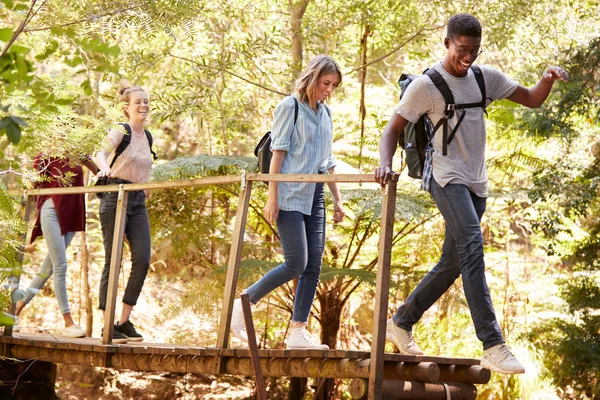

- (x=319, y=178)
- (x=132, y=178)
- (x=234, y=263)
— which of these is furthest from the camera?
(x=132, y=178)

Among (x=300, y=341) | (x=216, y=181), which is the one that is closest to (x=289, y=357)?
(x=300, y=341)

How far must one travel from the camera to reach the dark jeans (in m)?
6.47

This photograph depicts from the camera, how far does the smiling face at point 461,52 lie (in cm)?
445

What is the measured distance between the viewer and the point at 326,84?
17.2ft

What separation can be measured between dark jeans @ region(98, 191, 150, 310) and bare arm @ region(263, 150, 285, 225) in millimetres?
1643

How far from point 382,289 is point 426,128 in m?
0.95

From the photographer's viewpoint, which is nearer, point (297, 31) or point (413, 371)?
point (413, 371)

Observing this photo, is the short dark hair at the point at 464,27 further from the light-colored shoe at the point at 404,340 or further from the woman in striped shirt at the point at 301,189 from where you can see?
the light-colored shoe at the point at 404,340

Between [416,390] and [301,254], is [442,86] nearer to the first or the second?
[301,254]

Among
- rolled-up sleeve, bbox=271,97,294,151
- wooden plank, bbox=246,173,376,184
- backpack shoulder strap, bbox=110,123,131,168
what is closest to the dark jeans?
backpack shoulder strap, bbox=110,123,131,168

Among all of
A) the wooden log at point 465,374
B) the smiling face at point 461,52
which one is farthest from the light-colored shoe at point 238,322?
the smiling face at point 461,52

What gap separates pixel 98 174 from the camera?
6.39m

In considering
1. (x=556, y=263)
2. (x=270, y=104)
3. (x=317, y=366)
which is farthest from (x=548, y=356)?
(x=317, y=366)

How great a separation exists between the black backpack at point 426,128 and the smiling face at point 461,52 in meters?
0.10
